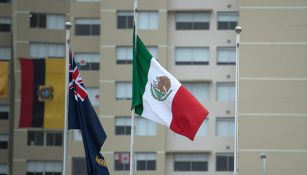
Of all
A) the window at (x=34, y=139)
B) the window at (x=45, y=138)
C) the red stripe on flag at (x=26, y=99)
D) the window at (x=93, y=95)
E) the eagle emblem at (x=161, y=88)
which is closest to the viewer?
the eagle emblem at (x=161, y=88)

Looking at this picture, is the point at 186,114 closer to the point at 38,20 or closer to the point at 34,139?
the point at 34,139

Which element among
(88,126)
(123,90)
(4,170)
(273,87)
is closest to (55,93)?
(123,90)

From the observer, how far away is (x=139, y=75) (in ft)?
119

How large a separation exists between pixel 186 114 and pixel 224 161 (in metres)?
37.3

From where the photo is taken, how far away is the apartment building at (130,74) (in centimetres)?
7181

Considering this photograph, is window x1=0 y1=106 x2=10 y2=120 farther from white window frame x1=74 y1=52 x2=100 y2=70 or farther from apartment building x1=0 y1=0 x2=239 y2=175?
white window frame x1=74 y1=52 x2=100 y2=70

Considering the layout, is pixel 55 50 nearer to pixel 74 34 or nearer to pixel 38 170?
pixel 74 34

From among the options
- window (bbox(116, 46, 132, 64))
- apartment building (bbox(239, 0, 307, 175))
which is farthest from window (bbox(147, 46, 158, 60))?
apartment building (bbox(239, 0, 307, 175))

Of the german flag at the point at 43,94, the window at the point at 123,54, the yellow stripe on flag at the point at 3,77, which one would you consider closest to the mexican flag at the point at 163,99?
the german flag at the point at 43,94

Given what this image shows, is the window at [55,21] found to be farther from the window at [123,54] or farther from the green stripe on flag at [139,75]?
the green stripe on flag at [139,75]

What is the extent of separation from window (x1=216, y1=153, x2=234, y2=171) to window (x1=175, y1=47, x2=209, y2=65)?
583 centimetres

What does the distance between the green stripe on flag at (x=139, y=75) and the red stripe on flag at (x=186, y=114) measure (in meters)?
1.30

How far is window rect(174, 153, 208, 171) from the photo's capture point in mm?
72125

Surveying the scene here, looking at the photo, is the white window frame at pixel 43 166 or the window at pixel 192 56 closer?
the window at pixel 192 56
